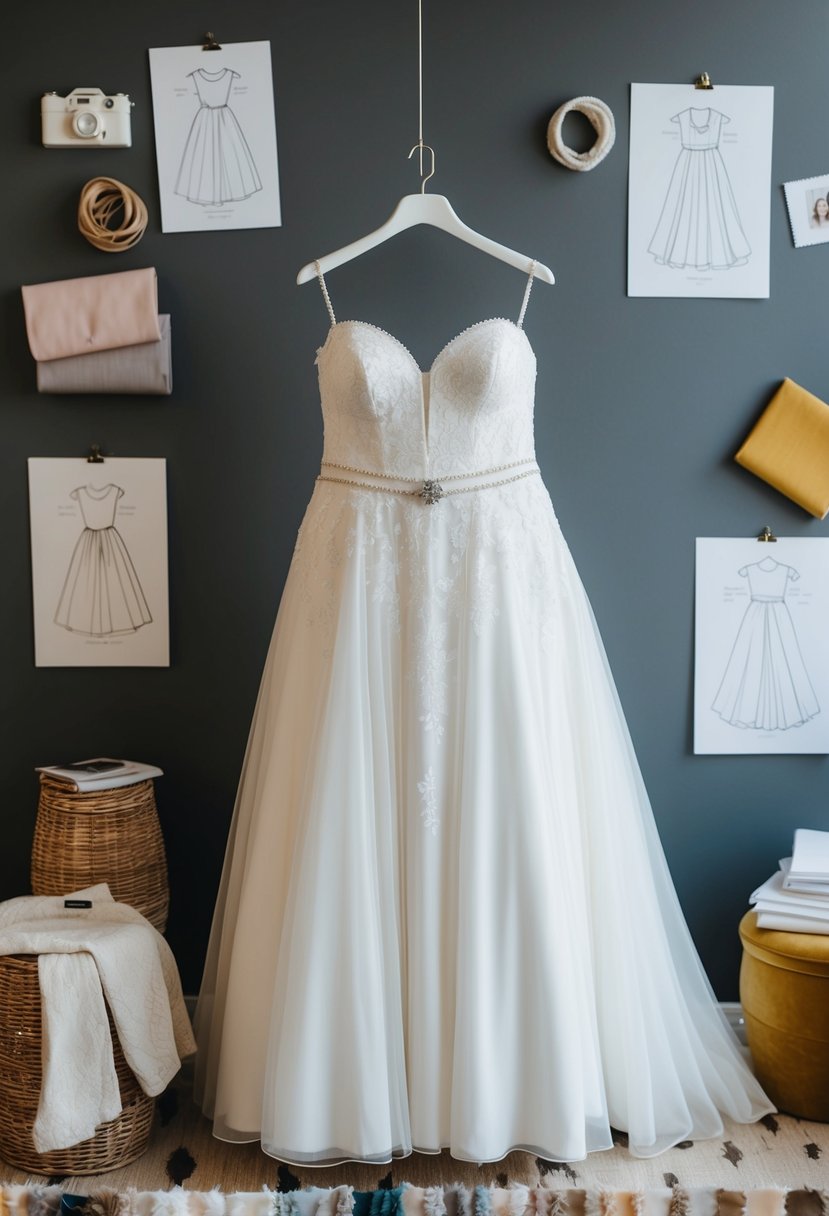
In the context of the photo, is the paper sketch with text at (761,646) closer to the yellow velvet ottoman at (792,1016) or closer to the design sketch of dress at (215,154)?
the yellow velvet ottoman at (792,1016)

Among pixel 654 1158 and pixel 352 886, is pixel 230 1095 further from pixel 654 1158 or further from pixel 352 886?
pixel 654 1158

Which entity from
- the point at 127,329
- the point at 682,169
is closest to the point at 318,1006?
the point at 127,329

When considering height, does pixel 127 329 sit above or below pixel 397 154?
below

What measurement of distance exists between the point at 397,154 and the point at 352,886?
170 centimetres

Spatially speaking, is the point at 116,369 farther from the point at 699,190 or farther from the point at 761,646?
the point at 761,646

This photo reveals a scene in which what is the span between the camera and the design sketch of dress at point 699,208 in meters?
2.61

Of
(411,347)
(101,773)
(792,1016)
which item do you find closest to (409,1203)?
(792,1016)

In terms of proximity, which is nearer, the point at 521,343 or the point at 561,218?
the point at 521,343

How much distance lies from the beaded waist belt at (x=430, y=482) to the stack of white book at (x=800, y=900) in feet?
3.57

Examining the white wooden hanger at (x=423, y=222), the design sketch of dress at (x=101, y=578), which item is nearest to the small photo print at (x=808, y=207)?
the white wooden hanger at (x=423, y=222)

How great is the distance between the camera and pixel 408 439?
218 centimetres

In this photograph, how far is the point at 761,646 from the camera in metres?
2.70

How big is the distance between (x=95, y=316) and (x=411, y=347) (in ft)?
2.45

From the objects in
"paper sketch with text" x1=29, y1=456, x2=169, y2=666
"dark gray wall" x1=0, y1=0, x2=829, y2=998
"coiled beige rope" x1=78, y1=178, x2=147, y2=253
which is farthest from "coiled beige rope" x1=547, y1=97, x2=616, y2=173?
"paper sketch with text" x1=29, y1=456, x2=169, y2=666
